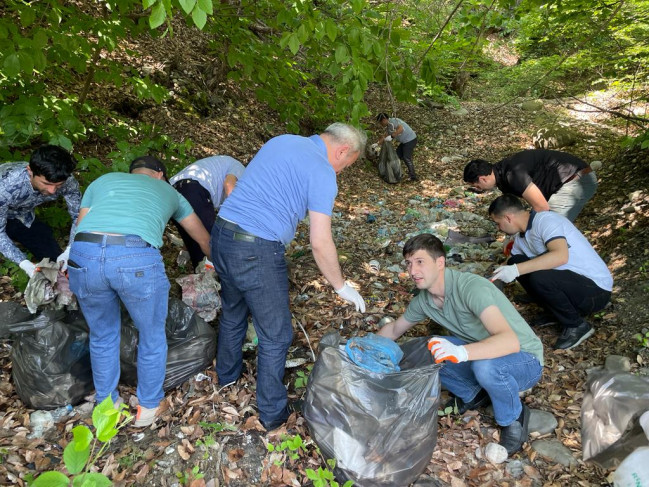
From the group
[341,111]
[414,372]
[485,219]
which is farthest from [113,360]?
[485,219]

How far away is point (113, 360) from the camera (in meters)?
2.48

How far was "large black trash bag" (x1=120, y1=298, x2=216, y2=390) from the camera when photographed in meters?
2.72

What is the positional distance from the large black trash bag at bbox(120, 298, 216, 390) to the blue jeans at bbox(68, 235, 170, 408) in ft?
0.65

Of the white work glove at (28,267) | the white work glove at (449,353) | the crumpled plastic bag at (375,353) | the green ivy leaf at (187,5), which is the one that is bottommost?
the white work glove at (28,267)

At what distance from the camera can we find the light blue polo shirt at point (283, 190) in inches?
88.1

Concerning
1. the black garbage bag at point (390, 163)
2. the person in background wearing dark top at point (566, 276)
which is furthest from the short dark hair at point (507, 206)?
the black garbage bag at point (390, 163)

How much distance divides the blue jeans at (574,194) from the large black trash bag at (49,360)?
3993 millimetres

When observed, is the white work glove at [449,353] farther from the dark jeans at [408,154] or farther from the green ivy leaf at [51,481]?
the dark jeans at [408,154]

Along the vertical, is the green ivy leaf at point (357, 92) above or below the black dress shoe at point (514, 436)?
above

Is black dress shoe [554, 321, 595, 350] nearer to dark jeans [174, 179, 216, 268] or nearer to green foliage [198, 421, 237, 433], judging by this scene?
green foliage [198, 421, 237, 433]

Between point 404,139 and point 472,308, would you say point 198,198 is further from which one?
point 404,139

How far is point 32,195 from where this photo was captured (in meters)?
3.02

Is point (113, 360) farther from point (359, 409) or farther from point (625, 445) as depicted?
point (625, 445)

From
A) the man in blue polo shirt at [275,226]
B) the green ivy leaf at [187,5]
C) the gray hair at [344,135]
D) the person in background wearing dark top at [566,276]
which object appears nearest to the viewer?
the green ivy leaf at [187,5]
